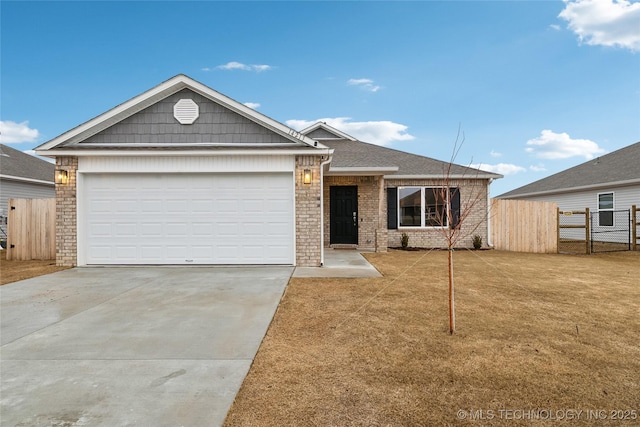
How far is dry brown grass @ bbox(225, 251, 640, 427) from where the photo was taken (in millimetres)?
2381

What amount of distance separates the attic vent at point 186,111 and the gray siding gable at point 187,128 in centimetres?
10

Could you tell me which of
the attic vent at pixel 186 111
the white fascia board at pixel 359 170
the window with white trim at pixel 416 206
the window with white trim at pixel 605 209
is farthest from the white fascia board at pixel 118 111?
the window with white trim at pixel 605 209

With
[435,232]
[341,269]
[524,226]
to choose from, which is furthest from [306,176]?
[524,226]

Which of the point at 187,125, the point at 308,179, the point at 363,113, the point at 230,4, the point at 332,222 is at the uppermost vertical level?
the point at 230,4

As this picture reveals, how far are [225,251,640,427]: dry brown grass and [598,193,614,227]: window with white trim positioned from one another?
481 inches

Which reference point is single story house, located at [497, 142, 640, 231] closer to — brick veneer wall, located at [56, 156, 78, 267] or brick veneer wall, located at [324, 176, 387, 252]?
brick veneer wall, located at [324, 176, 387, 252]

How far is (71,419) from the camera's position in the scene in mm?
2266

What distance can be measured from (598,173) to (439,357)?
62.7 ft

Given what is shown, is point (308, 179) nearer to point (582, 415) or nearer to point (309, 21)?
point (582, 415)

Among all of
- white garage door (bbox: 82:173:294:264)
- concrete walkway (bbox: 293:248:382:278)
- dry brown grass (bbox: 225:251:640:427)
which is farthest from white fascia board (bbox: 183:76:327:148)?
dry brown grass (bbox: 225:251:640:427)

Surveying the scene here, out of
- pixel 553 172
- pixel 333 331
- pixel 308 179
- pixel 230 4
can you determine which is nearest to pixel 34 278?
pixel 308 179

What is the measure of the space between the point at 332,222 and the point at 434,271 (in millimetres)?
5306

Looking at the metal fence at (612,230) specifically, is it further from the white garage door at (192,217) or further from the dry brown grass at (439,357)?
the white garage door at (192,217)

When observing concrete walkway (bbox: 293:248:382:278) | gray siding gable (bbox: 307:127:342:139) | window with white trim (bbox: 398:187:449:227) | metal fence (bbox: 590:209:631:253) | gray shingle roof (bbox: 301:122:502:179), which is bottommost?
concrete walkway (bbox: 293:248:382:278)
